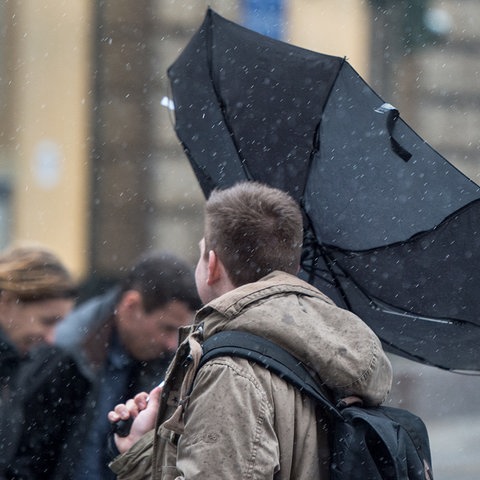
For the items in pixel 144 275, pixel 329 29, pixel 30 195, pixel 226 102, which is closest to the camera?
pixel 226 102

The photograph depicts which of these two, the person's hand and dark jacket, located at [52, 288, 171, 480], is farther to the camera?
dark jacket, located at [52, 288, 171, 480]

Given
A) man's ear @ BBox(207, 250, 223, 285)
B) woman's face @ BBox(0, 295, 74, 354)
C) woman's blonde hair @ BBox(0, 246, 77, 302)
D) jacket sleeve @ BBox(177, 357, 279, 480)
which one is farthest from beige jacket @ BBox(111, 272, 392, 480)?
woman's blonde hair @ BBox(0, 246, 77, 302)

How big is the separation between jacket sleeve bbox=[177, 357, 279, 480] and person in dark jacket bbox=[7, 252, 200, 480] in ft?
4.17

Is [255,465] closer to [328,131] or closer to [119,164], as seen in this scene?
[328,131]

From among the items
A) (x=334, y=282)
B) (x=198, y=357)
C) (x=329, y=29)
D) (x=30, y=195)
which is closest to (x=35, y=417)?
(x=334, y=282)

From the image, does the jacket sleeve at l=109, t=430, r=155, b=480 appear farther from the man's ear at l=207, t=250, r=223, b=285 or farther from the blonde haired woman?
the blonde haired woman

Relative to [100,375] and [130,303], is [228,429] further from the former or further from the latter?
[130,303]

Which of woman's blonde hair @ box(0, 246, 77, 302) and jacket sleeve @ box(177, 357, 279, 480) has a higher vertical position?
Result: jacket sleeve @ box(177, 357, 279, 480)

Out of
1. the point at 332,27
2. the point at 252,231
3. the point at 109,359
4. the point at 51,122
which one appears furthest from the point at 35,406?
the point at 332,27

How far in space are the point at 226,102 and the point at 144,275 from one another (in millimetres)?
973

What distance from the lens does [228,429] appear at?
84.4 inches

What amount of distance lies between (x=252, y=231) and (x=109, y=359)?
59.4 inches

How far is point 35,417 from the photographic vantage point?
3363 millimetres

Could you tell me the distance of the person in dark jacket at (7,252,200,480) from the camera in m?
3.37
